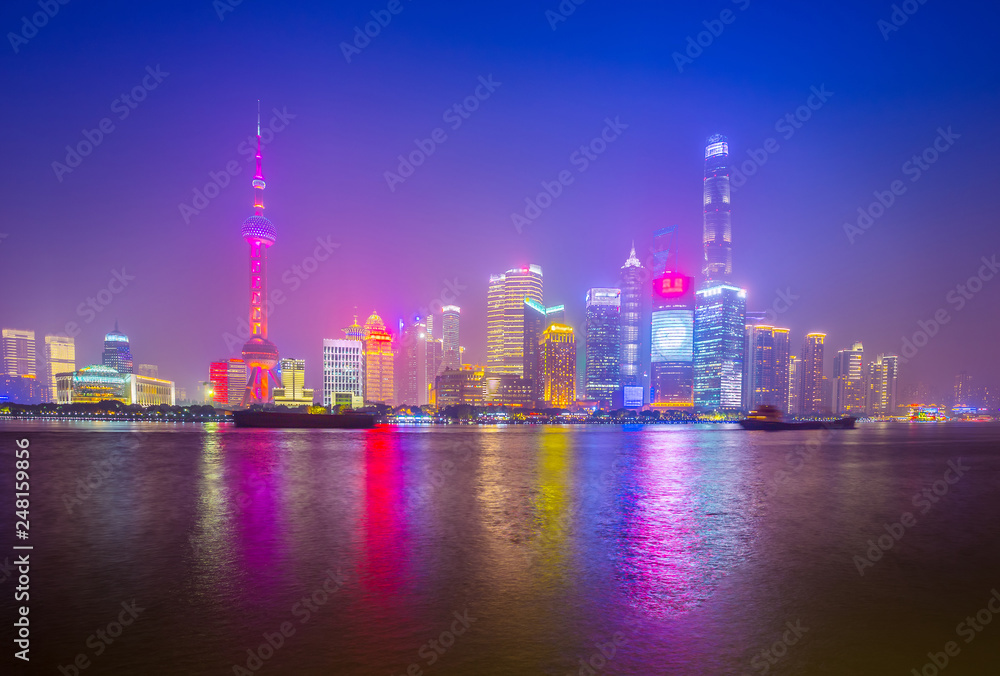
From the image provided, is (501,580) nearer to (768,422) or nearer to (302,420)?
(302,420)

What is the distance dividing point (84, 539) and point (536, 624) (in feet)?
60.7

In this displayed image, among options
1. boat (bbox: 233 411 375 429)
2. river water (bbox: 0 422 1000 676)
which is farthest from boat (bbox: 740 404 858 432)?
river water (bbox: 0 422 1000 676)

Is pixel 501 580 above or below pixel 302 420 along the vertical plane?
above

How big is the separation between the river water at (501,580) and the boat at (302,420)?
373 ft

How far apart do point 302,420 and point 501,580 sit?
144 meters

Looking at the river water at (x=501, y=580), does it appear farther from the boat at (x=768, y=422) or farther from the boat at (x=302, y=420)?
the boat at (x=768, y=422)

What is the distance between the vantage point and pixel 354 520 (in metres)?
23.5

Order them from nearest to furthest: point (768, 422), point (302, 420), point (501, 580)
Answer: point (501, 580), point (302, 420), point (768, 422)

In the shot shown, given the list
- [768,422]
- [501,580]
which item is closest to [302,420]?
[768,422]

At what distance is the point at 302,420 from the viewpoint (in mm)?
146500

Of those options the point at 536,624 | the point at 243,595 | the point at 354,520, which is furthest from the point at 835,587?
the point at 354,520

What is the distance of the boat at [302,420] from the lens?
145m

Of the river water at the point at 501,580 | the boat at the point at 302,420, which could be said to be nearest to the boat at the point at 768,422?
the boat at the point at 302,420

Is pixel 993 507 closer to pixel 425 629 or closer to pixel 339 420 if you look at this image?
pixel 425 629
